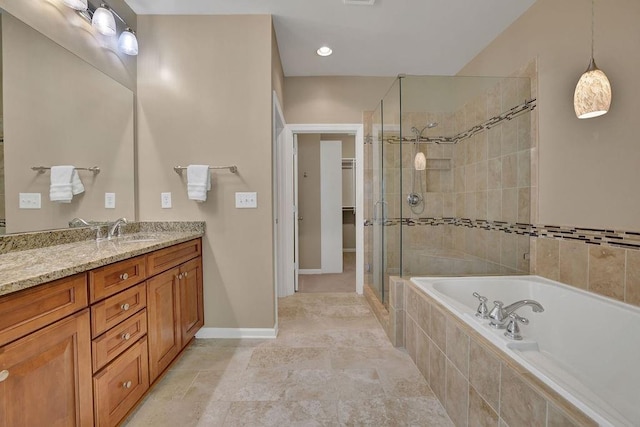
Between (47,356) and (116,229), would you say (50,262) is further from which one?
(116,229)

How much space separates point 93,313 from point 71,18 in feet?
5.72

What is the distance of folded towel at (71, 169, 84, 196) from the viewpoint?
1.64m

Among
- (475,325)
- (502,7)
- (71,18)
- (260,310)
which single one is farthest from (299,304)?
(502,7)

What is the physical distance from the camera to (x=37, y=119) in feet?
4.72

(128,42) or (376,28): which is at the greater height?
(376,28)

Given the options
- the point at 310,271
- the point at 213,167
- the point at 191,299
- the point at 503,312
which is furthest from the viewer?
the point at 310,271

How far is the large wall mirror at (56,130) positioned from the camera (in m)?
1.32

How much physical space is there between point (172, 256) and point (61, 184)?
71 centimetres

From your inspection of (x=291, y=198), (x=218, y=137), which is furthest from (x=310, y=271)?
(x=218, y=137)

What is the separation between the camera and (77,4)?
1594mm

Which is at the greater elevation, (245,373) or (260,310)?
(260,310)

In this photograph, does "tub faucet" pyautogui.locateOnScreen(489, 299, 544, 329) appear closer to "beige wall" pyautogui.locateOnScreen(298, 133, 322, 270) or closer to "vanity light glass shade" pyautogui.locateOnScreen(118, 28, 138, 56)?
"vanity light glass shade" pyautogui.locateOnScreen(118, 28, 138, 56)

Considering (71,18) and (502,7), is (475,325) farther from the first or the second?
(71,18)

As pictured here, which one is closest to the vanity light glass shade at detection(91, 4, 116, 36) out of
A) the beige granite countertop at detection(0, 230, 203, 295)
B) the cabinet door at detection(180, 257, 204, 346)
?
the beige granite countertop at detection(0, 230, 203, 295)
